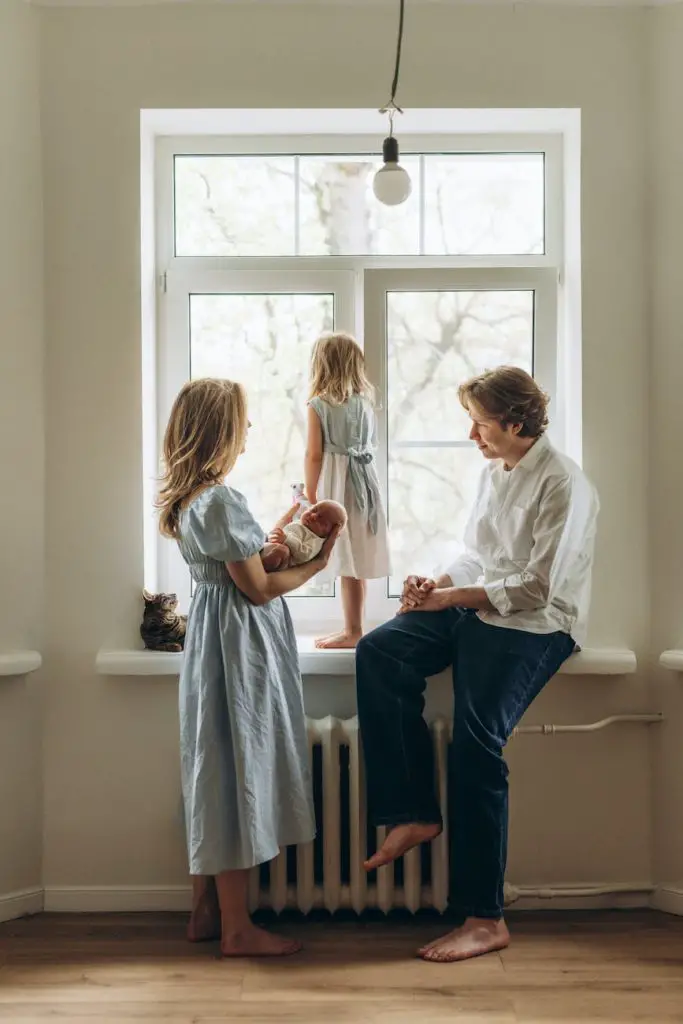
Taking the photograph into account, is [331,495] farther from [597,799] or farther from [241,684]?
[597,799]

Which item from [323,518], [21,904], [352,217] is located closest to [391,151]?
[352,217]

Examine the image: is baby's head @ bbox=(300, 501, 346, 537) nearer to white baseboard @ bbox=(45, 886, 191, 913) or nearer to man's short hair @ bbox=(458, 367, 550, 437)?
man's short hair @ bbox=(458, 367, 550, 437)

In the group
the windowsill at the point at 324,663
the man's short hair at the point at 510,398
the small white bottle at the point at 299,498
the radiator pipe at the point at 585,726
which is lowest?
the radiator pipe at the point at 585,726

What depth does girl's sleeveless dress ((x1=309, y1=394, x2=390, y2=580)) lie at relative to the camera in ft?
8.18

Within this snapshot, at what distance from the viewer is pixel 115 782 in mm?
2496

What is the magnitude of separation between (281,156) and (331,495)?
3.40ft

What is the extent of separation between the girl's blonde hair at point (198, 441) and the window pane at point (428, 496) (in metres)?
0.66

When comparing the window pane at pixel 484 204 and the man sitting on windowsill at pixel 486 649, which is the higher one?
the window pane at pixel 484 204

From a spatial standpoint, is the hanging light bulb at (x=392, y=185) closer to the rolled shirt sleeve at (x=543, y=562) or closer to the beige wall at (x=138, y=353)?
the beige wall at (x=138, y=353)

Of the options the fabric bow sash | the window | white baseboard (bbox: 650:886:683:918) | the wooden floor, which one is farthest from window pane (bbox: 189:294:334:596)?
white baseboard (bbox: 650:886:683:918)

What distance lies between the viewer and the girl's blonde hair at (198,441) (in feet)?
7.12

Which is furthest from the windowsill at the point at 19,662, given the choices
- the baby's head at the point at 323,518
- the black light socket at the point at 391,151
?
the black light socket at the point at 391,151

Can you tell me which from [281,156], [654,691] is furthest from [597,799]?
[281,156]

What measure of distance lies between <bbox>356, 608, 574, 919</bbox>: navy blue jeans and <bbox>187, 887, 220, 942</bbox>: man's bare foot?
0.48 metres
